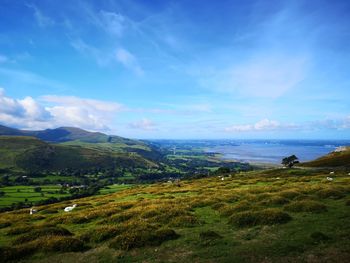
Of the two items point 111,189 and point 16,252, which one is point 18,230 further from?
point 111,189

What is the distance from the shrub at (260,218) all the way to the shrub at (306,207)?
257cm

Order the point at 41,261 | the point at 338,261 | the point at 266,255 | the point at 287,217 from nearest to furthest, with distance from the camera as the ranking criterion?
the point at 338,261
the point at 266,255
the point at 41,261
the point at 287,217

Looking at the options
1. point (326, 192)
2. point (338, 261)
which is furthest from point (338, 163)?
point (338, 261)

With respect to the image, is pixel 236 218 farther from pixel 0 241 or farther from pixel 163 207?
pixel 0 241

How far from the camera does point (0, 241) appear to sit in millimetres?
20469

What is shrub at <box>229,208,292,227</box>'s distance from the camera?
64.7 ft

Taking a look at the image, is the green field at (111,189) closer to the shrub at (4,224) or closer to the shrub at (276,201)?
the shrub at (4,224)

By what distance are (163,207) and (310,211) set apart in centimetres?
1188

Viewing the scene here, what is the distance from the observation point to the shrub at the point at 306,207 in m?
22.0

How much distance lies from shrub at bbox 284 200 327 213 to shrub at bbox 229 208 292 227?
101 inches

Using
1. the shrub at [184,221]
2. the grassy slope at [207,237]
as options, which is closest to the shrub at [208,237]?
the grassy slope at [207,237]

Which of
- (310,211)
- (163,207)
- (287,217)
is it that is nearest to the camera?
→ (287,217)

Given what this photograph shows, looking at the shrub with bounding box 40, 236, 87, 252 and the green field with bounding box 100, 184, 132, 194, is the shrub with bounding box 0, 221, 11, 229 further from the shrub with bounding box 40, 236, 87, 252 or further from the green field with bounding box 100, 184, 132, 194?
the green field with bounding box 100, 184, 132, 194

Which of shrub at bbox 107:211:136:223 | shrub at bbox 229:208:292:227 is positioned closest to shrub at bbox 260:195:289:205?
shrub at bbox 229:208:292:227
